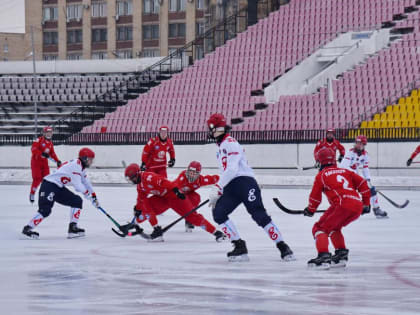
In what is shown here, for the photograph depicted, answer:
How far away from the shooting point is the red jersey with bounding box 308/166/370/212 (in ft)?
35.6

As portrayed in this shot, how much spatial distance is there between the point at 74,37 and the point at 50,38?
8.20 ft

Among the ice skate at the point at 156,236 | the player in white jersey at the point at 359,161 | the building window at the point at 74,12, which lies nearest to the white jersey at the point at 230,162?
the ice skate at the point at 156,236

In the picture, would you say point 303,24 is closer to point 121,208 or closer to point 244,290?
point 121,208

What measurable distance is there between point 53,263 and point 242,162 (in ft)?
8.27

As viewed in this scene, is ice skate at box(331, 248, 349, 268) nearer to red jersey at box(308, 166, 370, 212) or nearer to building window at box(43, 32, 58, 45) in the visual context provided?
red jersey at box(308, 166, 370, 212)

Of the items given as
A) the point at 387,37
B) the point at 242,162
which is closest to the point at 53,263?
the point at 242,162

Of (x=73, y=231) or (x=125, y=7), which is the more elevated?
(x=125, y=7)

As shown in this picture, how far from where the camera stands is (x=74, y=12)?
3479 inches

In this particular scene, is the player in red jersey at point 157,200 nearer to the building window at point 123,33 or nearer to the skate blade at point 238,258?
the skate blade at point 238,258

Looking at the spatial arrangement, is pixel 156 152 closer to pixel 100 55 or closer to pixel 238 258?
pixel 238 258

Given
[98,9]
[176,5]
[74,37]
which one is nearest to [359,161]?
[176,5]

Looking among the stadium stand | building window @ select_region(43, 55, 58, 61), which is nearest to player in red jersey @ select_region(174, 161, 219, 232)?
the stadium stand

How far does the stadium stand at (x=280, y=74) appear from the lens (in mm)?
39781

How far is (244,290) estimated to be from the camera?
929 cm
